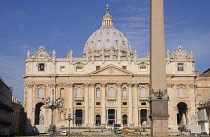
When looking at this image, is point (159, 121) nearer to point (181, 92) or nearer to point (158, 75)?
point (158, 75)

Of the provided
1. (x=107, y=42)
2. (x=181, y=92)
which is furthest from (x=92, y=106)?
(x=107, y=42)

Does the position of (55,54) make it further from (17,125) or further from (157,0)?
(157,0)

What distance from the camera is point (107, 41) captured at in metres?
135

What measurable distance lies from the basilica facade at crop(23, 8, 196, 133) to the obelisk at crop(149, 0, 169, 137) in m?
64.8

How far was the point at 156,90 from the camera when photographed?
32469 millimetres

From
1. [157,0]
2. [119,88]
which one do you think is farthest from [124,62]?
[157,0]

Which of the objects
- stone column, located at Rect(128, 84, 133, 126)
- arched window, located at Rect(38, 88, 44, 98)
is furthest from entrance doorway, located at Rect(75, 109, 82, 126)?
stone column, located at Rect(128, 84, 133, 126)

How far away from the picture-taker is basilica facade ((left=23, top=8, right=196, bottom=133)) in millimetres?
98375

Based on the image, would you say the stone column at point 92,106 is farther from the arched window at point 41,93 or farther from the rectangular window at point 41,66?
the rectangular window at point 41,66

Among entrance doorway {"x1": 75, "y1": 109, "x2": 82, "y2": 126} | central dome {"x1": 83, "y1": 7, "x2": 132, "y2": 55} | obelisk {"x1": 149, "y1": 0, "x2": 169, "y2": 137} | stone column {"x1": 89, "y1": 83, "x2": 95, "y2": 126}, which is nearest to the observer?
obelisk {"x1": 149, "y1": 0, "x2": 169, "y2": 137}

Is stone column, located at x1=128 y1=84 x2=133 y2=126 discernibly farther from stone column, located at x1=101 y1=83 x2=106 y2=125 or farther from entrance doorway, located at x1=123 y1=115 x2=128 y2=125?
stone column, located at x1=101 y1=83 x2=106 y2=125

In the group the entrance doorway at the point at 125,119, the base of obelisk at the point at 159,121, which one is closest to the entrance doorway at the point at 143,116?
the entrance doorway at the point at 125,119

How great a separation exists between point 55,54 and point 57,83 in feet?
24.2

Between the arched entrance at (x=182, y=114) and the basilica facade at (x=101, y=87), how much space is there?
6.41ft
